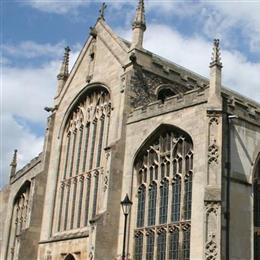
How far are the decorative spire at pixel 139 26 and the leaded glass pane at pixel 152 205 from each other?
8.42 metres

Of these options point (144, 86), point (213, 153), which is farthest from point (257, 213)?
point (144, 86)

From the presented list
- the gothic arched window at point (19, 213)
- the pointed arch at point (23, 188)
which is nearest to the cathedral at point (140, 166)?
the pointed arch at point (23, 188)

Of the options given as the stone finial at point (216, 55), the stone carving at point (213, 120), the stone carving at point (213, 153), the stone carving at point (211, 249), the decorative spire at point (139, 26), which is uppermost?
the decorative spire at point (139, 26)

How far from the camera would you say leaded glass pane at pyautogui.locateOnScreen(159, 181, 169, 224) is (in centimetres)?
2373

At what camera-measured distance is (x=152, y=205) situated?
80.6 feet

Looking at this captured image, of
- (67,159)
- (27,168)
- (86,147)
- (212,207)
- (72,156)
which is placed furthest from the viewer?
(27,168)

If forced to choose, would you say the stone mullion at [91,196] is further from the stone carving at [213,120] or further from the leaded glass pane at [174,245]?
the stone carving at [213,120]

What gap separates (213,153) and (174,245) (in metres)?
4.45

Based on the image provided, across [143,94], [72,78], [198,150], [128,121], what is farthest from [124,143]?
[72,78]

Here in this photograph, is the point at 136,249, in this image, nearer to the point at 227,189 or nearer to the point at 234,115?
the point at 227,189

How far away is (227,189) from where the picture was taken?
21.5m

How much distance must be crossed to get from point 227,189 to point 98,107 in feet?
38.2

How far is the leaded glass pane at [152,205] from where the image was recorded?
79.6 feet

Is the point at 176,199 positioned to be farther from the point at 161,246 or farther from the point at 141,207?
the point at 141,207
